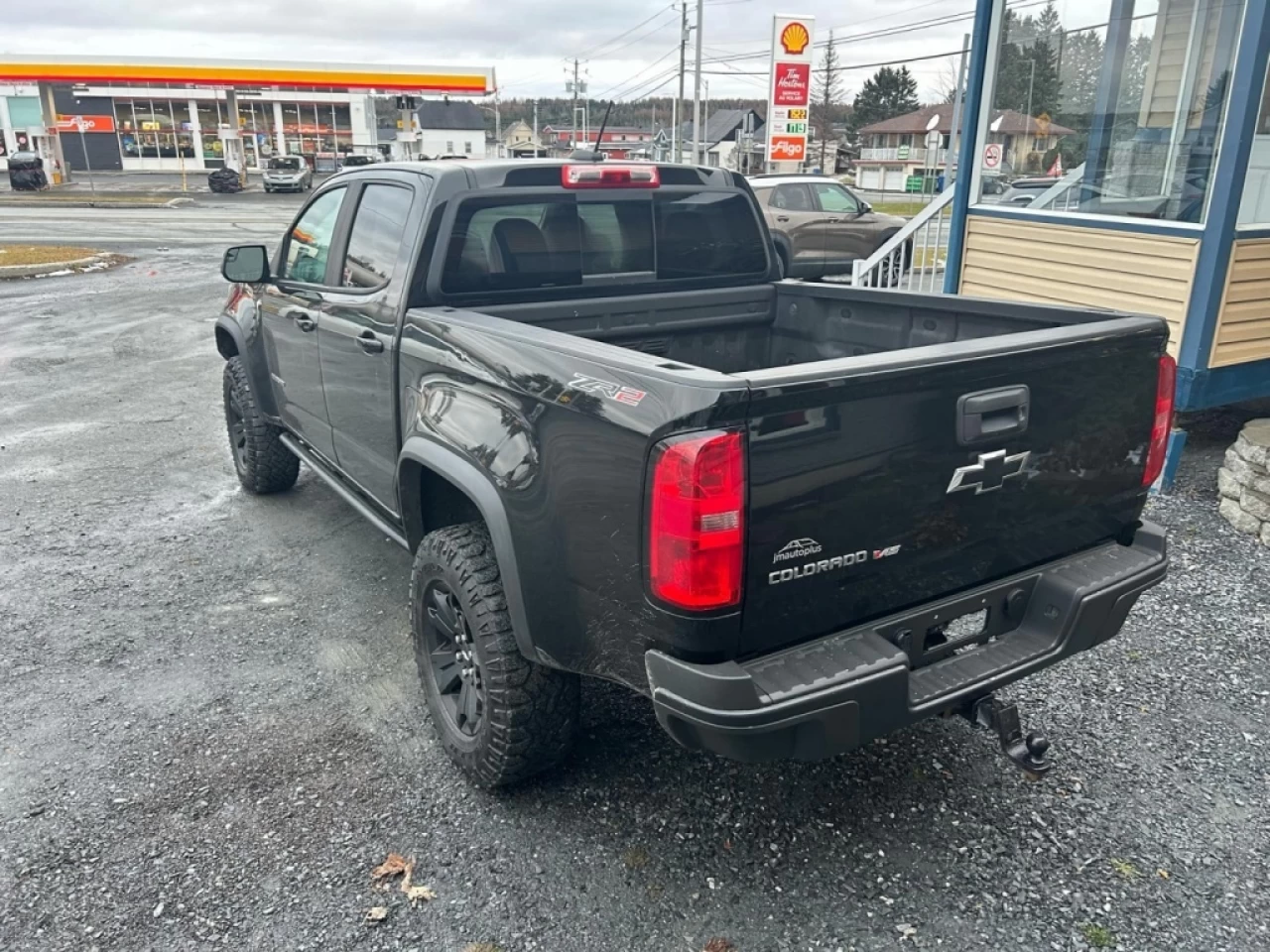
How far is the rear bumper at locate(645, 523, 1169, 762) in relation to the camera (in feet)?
7.43

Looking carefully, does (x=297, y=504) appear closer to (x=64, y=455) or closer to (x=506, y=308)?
(x=64, y=455)

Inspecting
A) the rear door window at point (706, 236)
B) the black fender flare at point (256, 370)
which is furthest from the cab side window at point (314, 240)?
the rear door window at point (706, 236)

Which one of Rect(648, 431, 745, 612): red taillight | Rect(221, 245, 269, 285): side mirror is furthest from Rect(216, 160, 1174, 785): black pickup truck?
Rect(221, 245, 269, 285): side mirror

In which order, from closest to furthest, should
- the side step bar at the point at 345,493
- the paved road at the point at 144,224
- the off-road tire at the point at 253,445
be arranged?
the side step bar at the point at 345,493 < the off-road tire at the point at 253,445 < the paved road at the point at 144,224

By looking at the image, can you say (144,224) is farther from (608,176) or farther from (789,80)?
(608,176)

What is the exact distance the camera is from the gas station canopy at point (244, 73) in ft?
143

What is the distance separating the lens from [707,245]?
4.21 m

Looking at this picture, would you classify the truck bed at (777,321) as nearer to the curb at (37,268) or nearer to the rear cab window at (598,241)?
the rear cab window at (598,241)

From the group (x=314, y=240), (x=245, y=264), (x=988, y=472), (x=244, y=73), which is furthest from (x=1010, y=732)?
(x=244, y=73)

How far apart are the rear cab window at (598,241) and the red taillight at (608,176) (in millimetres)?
63

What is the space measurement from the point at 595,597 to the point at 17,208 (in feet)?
114

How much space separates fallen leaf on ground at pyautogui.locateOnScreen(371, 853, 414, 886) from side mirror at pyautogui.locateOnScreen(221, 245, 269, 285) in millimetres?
3092

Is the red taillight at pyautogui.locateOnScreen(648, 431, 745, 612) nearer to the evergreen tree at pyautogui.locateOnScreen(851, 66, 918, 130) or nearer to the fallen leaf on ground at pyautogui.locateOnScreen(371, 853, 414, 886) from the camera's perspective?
the fallen leaf on ground at pyautogui.locateOnScreen(371, 853, 414, 886)

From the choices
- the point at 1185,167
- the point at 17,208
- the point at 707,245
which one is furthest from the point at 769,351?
the point at 17,208
